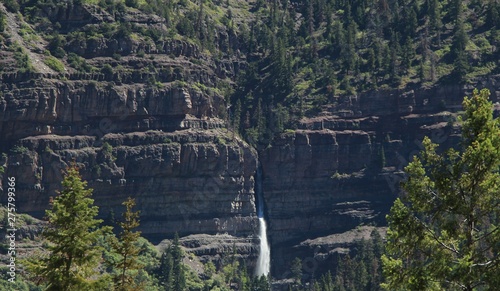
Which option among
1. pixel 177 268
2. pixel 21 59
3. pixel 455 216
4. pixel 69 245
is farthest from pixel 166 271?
pixel 455 216

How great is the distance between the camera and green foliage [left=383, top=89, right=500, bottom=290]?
3769cm

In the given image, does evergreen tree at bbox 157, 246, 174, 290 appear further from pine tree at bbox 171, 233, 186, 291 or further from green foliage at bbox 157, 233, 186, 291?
pine tree at bbox 171, 233, 186, 291

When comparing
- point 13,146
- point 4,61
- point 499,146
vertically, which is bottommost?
point 499,146

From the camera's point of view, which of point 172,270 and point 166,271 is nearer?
point 166,271

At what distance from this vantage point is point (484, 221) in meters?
38.6

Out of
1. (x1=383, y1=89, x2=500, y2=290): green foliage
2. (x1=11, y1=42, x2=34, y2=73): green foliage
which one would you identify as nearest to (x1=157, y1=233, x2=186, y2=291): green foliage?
(x1=11, y1=42, x2=34, y2=73): green foliage

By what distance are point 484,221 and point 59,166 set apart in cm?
16136

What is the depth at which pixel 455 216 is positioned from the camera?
3912 cm

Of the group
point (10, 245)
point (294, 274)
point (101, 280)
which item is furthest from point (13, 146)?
point (101, 280)

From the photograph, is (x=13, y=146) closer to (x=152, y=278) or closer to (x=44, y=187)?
(x=44, y=187)

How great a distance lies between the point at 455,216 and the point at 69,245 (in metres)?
19.2

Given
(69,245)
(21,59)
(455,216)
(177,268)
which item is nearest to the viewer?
(455,216)

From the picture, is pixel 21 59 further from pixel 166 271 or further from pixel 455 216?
pixel 455 216

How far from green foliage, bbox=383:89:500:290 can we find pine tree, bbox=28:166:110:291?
52.6 ft
